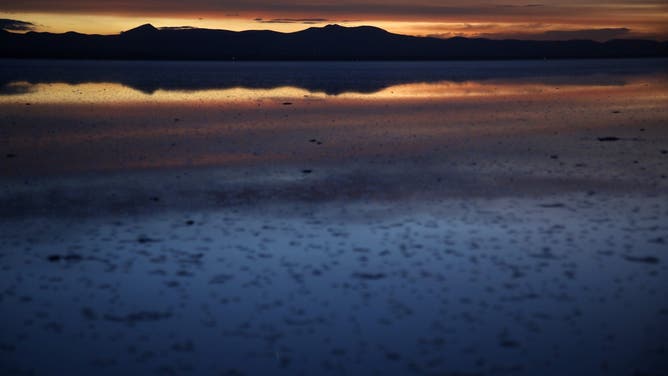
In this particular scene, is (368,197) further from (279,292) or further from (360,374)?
(360,374)

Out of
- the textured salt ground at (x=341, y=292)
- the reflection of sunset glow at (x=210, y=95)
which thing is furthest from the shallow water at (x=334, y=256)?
the reflection of sunset glow at (x=210, y=95)

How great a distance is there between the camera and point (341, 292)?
6.04 m

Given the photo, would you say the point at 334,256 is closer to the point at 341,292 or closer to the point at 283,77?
the point at 341,292

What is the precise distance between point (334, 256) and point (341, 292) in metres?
0.99

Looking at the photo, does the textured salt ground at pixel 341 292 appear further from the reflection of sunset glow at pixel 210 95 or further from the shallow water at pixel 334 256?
the reflection of sunset glow at pixel 210 95

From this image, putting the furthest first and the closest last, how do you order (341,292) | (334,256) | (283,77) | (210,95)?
(283,77) < (210,95) < (334,256) < (341,292)

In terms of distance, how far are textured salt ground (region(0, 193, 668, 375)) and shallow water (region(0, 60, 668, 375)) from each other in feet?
0.07

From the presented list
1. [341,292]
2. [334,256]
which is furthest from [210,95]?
[341,292]

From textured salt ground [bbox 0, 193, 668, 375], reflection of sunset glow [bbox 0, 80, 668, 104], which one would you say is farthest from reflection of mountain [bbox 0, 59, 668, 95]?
textured salt ground [bbox 0, 193, 668, 375]

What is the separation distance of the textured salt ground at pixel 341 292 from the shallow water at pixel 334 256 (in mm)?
22

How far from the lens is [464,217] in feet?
27.7

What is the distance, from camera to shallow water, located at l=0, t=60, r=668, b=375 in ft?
16.2

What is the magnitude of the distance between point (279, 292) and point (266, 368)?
55.9 inches

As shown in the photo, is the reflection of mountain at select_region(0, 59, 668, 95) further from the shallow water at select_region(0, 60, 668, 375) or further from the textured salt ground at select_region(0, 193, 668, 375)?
the textured salt ground at select_region(0, 193, 668, 375)
